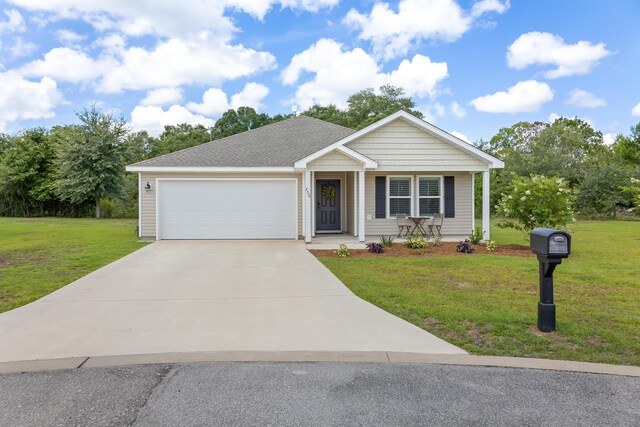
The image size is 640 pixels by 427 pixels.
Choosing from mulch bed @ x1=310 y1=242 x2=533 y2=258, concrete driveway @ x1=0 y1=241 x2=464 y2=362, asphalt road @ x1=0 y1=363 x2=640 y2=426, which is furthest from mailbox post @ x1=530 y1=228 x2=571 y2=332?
mulch bed @ x1=310 y1=242 x2=533 y2=258

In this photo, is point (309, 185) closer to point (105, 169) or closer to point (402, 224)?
point (402, 224)

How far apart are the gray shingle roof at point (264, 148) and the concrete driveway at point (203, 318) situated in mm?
6228

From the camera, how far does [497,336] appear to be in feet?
14.3

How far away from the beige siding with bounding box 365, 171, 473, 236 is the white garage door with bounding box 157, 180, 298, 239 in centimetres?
259

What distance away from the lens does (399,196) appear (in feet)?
47.5

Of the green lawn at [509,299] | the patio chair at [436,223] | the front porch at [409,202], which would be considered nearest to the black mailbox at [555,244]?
the green lawn at [509,299]

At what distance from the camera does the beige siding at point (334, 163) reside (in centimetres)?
1266

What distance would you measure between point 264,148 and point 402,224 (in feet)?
Result: 19.4

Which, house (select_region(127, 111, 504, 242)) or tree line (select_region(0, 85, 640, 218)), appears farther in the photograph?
tree line (select_region(0, 85, 640, 218))

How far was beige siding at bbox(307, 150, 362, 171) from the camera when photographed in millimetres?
12656

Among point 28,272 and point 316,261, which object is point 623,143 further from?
point 28,272

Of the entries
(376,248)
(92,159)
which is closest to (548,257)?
(376,248)

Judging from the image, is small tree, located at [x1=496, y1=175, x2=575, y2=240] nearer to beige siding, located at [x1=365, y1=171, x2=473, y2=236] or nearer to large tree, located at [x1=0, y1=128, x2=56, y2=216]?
beige siding, located at [x1=365, y1=171, x2=473, y2=236]

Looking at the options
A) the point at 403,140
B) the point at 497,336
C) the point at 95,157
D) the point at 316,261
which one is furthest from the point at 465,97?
the point at 95,157
